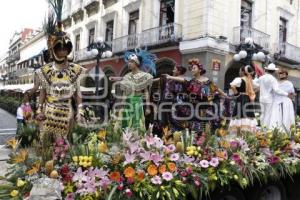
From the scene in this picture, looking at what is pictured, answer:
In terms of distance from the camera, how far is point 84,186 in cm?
272

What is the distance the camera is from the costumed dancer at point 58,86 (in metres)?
4.31

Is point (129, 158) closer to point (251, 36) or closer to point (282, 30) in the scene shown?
point (251, 36)

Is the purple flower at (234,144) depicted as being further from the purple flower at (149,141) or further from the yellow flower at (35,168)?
the yellow flower at (35,168)

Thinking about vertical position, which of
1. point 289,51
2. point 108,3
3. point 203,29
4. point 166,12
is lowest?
point 289,51

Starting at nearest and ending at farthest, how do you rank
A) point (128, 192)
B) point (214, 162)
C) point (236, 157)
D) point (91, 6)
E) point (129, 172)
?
point (128, 192), point (129, 172), point (214, 162), point (236, 157), point (91, 6)

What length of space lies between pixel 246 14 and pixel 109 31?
8476 mm

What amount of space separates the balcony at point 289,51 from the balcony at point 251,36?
3.93 feet

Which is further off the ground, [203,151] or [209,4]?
[209,4]

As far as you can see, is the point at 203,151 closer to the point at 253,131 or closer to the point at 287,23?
the point at 253,131

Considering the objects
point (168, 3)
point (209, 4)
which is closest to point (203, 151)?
point (209, 4)

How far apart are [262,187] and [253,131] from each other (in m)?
0.61

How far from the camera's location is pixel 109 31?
74.3ft

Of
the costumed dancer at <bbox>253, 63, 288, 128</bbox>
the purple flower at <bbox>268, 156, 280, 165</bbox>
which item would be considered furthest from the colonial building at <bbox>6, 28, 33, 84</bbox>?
the purple flower at <bbox>268, 156, 280, 165</bbox>

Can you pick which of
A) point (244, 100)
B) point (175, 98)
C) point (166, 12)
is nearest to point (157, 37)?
point (166, 12)
